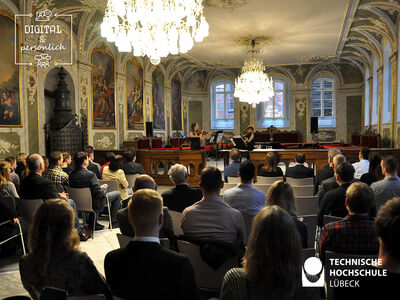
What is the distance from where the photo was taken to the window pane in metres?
Result: 22.9

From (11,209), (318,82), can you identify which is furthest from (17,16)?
(318,82)

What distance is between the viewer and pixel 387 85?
1420cm

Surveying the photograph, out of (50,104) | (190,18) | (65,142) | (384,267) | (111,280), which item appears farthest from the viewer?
(50,104)

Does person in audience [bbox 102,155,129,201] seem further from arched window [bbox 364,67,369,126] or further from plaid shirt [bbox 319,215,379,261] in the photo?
arched window [bbox 364,67,369,126]

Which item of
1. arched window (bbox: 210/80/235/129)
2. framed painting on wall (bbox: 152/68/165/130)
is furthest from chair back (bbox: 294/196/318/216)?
arched window (bbox: 210/80/235/129)

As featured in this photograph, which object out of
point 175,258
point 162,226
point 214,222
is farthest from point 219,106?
point 175,258

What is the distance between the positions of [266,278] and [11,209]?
3521 mm

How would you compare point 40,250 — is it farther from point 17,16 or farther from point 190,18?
point 17,16

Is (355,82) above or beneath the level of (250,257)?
above

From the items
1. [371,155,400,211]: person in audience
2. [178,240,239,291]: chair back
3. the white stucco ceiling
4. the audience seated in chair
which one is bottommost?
[178,240,239,291]: chair back

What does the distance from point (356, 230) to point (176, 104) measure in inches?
744

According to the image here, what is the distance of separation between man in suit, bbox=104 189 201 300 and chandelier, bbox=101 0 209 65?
4503 mm

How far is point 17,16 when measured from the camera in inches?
374

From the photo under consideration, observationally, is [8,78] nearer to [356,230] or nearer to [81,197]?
[81,197]
